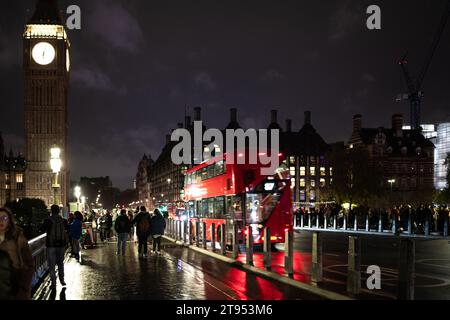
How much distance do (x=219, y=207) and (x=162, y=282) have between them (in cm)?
1123

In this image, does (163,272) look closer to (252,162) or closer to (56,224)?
(56,224)

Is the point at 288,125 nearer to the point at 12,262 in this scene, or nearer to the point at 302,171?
the point at 302,171

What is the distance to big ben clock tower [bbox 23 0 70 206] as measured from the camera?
114688 mm

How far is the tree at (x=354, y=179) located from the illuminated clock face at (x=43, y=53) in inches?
3023

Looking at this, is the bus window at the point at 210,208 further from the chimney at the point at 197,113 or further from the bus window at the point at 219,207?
the chimney at the point at 197,113

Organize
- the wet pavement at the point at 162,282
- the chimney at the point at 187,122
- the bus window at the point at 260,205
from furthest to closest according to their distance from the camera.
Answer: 1. the chimney at the point at 187,122
2. the bus window at the point at 260,205
3. the wet pavement at the point at 162,282

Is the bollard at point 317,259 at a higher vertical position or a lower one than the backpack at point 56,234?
lower

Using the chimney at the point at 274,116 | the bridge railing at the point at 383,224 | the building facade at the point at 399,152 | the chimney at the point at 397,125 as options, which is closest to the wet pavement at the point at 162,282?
the bridge railing at the point at 383,224

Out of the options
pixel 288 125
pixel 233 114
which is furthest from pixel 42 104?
pixel 288 125

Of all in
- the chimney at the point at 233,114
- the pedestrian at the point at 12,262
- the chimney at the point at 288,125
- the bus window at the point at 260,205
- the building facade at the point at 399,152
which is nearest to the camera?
the pedestrian at the point at 12,262

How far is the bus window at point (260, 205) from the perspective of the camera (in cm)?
2189

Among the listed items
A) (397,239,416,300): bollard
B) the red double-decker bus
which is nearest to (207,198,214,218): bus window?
the red double-decker bus
